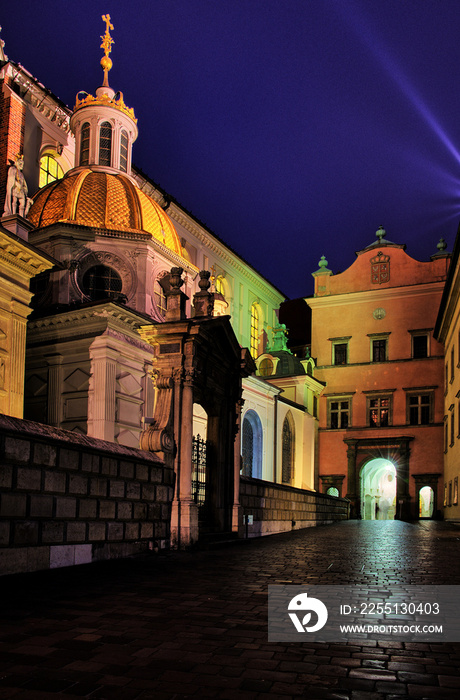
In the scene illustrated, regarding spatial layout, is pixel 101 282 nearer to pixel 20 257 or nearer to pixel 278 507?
pixel 20 257

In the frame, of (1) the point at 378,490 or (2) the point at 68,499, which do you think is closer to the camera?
(2) the point at 68,499

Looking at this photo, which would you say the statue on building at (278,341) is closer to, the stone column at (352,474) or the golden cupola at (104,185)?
the stone column at (352,474)

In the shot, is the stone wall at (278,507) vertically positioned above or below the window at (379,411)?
below

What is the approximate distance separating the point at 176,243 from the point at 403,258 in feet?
65.9

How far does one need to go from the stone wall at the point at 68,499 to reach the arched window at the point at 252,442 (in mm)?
21706

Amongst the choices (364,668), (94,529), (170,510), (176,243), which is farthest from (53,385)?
(364,668)

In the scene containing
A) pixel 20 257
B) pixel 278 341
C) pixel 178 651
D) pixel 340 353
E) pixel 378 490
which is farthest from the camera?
pixel 378 490

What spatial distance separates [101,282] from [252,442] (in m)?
13.3

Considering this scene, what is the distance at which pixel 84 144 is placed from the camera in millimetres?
27984

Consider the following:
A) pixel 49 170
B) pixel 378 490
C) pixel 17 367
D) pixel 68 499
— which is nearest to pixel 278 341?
pixel 378 490

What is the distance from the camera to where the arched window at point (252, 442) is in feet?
110

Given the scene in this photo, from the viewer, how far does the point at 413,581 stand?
25.6 feet

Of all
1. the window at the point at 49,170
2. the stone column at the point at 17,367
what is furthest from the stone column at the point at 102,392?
the window at the point at 49,170

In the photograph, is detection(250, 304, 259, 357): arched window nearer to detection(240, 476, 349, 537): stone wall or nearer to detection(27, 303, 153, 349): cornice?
detection(240, 476, 349, 537): stone wall
